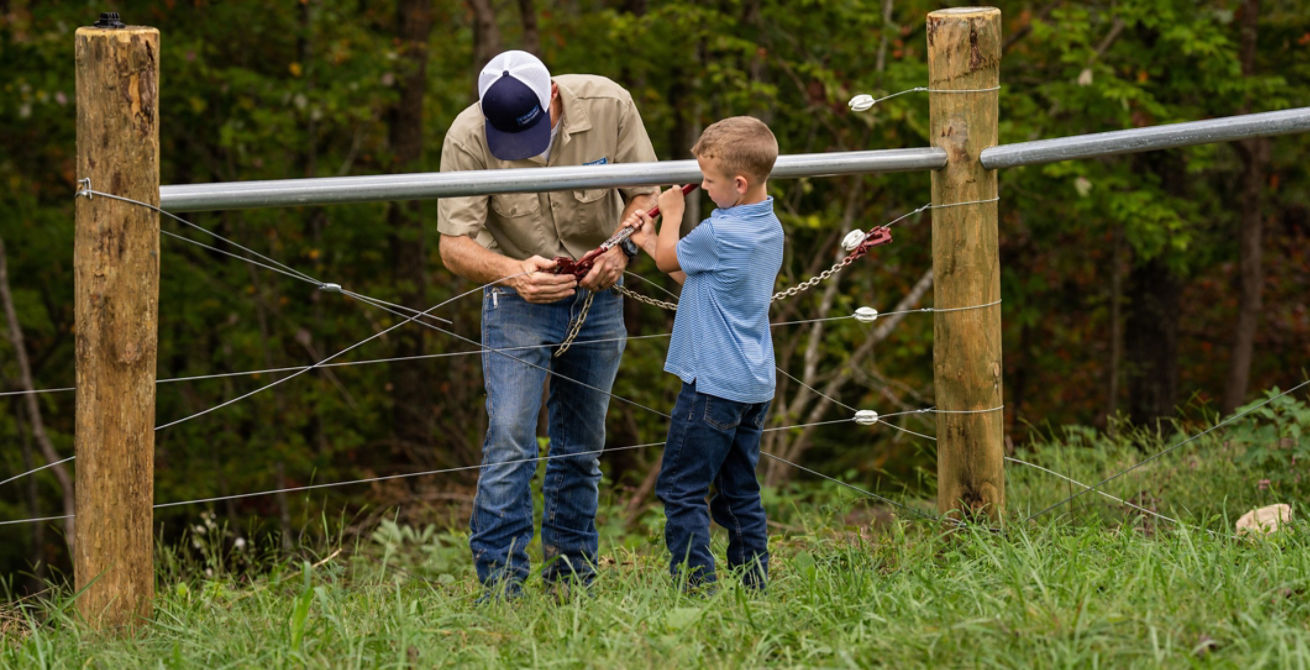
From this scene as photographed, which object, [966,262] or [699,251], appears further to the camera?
[966,262]

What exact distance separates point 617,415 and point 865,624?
7.88 metres

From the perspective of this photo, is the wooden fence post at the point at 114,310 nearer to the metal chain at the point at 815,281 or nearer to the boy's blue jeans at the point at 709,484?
the boy's blue jeans at the point at 709,484

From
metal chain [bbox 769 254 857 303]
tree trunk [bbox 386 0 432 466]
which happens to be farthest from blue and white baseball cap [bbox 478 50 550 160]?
tree trunk [bbox 386 0 432 466]

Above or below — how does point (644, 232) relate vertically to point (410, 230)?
above

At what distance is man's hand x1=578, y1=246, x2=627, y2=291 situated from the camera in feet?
11.9

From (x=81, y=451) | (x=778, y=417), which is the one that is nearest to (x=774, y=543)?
(x=81, y=451)

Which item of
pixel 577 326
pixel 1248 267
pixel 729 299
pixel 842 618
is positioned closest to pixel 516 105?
pixel 577 326

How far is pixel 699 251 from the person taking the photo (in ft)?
10.7

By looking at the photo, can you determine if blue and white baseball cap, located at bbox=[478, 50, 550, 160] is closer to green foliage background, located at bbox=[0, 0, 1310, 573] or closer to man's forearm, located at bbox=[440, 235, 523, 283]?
man's forearm, located at bbox=[440, 235, 523, 283]

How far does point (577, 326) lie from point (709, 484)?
26.5 inches

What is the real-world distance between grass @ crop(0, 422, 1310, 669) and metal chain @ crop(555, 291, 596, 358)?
0.67 m

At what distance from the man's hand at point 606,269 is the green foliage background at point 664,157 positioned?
487cm

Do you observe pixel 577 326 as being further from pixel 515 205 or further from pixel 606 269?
pixel 515 205

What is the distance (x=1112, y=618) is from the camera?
8.71ft
